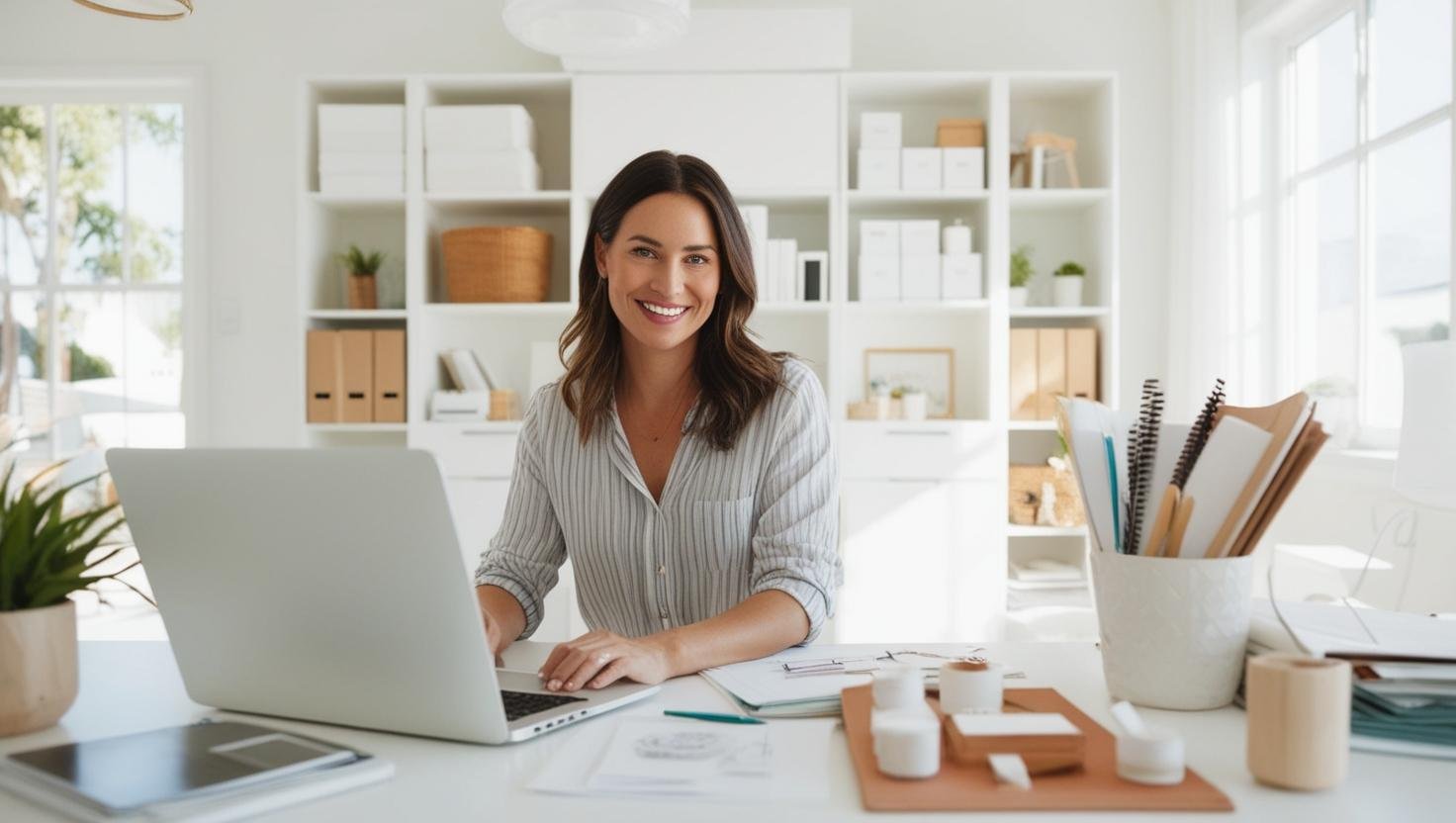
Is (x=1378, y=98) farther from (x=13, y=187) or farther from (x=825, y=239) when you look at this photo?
(x=13, y=187)

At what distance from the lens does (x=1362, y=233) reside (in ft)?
10.3

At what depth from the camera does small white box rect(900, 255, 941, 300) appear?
371cm

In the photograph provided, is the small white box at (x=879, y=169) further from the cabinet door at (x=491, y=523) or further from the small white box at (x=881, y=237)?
the cabinet door at (x=491, y=523)

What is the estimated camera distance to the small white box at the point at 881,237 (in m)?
3.71

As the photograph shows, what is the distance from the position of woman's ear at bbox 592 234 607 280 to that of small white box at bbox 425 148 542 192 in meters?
2.03

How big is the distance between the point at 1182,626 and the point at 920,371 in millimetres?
2962

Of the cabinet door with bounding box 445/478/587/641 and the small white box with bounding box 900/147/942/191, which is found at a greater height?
the small white box with bounding box 900/147/942/191

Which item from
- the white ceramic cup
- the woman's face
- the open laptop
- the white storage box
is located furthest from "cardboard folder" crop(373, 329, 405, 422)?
the white ceramic cup

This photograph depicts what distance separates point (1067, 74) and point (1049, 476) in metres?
1.38

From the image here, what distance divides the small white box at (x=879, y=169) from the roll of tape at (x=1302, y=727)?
3026 millimetres

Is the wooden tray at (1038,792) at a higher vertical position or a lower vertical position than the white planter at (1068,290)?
lower

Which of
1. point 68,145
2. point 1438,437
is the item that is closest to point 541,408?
point 1438,437

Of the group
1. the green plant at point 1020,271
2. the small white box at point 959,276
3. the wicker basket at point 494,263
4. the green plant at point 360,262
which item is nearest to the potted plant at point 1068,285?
the green plant at point 1020,271

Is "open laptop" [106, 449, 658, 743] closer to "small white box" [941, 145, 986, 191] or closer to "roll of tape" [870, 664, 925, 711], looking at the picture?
"roll of tape" [870, 664, 925, 711]
